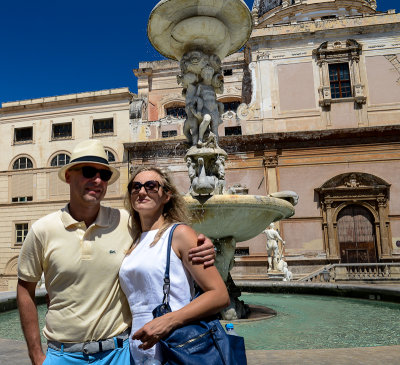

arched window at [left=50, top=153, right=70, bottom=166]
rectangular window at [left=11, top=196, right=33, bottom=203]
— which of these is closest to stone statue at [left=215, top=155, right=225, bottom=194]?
arched window at [left=50, top=153, right=70, bottom=166]

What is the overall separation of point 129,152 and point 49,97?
7174 millimetres

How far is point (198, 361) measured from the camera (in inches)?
59.4

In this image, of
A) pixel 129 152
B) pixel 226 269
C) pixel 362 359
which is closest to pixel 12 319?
pixel 226 269

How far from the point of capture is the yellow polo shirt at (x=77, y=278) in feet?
6.03

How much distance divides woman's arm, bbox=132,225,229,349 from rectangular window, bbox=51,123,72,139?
26102mm

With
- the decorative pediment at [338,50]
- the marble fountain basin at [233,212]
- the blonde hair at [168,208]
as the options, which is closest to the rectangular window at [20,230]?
the decorative pediment at [338,50]

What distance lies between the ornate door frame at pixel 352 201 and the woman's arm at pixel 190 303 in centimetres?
1967

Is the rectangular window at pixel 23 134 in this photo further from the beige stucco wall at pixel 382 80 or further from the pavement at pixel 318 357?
the pavement at pixel 318 357

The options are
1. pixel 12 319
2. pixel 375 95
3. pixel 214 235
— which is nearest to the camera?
pixel 214 235

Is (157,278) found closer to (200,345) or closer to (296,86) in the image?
(200,345)

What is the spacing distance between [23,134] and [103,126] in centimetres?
543

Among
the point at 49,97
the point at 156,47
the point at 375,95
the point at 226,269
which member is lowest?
the point at 226,269

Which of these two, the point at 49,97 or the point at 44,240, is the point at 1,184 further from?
the point at 44,240

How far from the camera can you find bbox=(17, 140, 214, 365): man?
5.99ft
